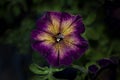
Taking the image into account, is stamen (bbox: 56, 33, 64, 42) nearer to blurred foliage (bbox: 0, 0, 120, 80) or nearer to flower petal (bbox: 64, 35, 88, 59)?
flower petal (bbox: 64, 35, 88, 59)

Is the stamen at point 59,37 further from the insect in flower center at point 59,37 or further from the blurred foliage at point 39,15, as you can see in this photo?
the blurred foliage at point 39,15

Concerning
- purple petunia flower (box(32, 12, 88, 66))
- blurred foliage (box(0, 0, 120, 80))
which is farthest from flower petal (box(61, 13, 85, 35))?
blurred foliage (box(0, 0, 120, 80))

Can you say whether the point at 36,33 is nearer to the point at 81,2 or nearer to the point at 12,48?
the point at 81,2

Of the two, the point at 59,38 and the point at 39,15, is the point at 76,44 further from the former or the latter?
the point at 39,15

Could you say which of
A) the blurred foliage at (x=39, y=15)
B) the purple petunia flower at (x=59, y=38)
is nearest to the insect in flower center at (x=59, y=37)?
the purple petunia flower at (x=59, y=38)

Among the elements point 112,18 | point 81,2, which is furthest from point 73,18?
point 81,2

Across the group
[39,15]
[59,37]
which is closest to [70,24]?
[59,37]
